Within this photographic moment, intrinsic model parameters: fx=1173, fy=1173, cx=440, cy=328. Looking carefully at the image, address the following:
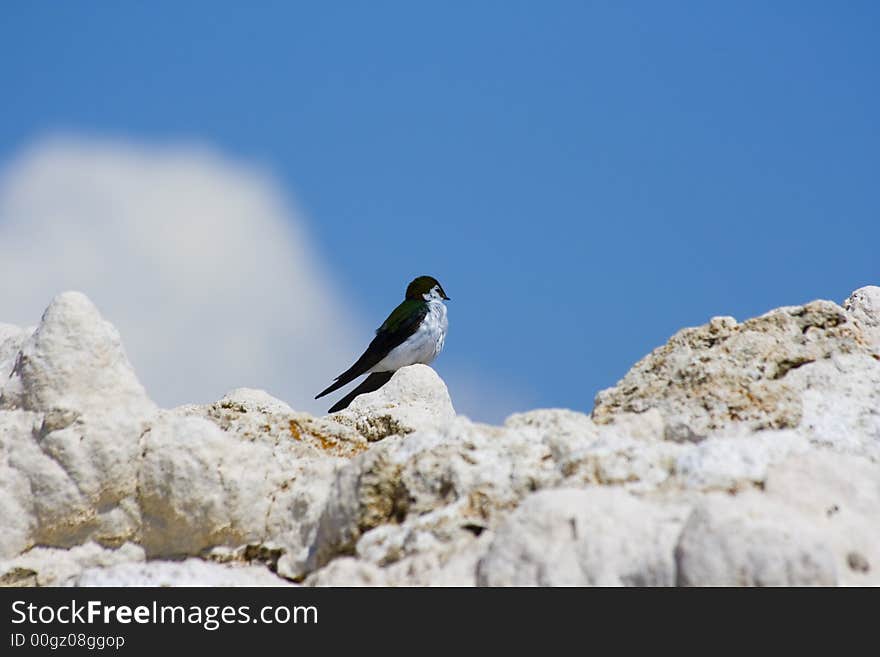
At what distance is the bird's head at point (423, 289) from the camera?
14.3 metres

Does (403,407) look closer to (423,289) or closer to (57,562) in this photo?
(57,562)

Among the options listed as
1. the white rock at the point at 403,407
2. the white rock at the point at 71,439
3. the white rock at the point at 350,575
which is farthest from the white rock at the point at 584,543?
the white rock at the point at 71,439

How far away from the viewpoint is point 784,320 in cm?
573

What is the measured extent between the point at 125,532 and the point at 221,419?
1279 mm

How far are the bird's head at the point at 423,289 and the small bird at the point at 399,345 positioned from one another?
646 millimetres

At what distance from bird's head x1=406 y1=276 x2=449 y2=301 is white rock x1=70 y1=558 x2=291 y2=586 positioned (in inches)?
372

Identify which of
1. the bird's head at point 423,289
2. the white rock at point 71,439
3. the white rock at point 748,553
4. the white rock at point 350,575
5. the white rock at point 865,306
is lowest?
the white rock at point 748,553

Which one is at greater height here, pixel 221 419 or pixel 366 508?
pixel 221 419

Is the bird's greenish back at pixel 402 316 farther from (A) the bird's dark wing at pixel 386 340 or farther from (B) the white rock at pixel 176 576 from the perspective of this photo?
(B) the white rock at pixel 176 576

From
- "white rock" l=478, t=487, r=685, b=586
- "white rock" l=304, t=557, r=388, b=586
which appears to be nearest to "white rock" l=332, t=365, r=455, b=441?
"white rock" l=304, t=557, r=388, b=586

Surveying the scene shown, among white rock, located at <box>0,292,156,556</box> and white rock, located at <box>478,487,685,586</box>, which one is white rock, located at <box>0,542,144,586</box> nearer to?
white rock, located at <box>0,292,156,556</box>

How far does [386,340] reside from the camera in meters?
13.3
